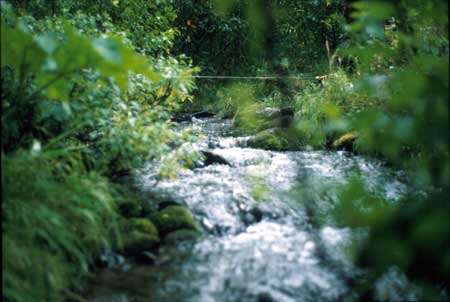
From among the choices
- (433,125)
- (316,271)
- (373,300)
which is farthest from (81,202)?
(433,125)

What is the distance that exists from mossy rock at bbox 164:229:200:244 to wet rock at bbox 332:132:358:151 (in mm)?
2754

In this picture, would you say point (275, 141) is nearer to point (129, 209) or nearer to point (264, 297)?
point (129, 209)

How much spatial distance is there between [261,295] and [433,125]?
1.52 metres

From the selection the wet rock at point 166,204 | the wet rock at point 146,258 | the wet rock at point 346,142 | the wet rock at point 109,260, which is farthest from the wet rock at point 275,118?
the wet rock at point 109,260

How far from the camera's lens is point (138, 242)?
2.74 m

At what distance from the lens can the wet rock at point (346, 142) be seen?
5215 mm

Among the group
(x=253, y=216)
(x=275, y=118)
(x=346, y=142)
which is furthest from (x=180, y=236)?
(x=275, y=118)

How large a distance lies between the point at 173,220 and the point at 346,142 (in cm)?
287

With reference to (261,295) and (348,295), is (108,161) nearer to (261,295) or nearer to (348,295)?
(261,295)

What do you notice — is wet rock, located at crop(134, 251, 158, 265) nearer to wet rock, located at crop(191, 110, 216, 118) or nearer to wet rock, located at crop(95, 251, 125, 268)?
wet rock, located at crop(95, 251, 125, 268)

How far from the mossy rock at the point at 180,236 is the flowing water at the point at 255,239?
0.18 feet

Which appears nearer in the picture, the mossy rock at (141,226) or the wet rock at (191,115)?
the mossy rock at (141,226)

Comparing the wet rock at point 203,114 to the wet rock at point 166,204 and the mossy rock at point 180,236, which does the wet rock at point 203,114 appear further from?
the mossy rock at point 180,236

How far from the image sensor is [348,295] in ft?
7.75
